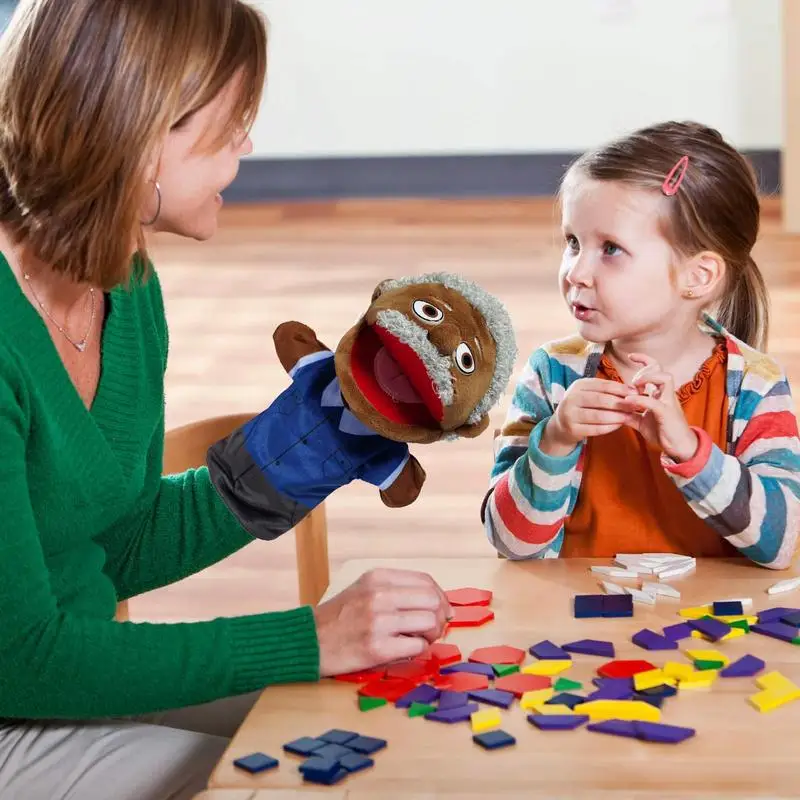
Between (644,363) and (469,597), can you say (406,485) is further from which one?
(644,363)

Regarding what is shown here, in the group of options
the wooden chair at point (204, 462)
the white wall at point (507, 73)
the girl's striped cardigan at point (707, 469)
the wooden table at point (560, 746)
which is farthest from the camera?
the white wall at point (507, 73)

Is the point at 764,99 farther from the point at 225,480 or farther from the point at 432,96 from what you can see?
the point at 225,480

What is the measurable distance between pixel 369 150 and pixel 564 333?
2.68m

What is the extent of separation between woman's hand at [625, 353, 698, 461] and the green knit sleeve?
0.42m

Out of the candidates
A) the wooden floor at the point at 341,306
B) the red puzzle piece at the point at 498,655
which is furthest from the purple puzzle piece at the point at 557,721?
the wooden floor at the point at 341,306

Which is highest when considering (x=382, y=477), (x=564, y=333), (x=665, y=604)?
(x=382, y=477)

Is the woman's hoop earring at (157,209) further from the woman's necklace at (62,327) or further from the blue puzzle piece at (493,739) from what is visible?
the blue puzzle piece at (493,739)

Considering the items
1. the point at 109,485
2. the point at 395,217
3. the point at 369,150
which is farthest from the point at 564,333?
the point at 109,485

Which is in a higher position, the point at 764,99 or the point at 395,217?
the point at 764,99

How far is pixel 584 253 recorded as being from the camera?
1562mm

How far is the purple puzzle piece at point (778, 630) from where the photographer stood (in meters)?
1.19

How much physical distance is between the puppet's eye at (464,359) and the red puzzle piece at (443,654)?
24 centimetres

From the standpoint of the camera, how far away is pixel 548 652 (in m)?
1.17

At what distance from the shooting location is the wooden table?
969 millimetres
